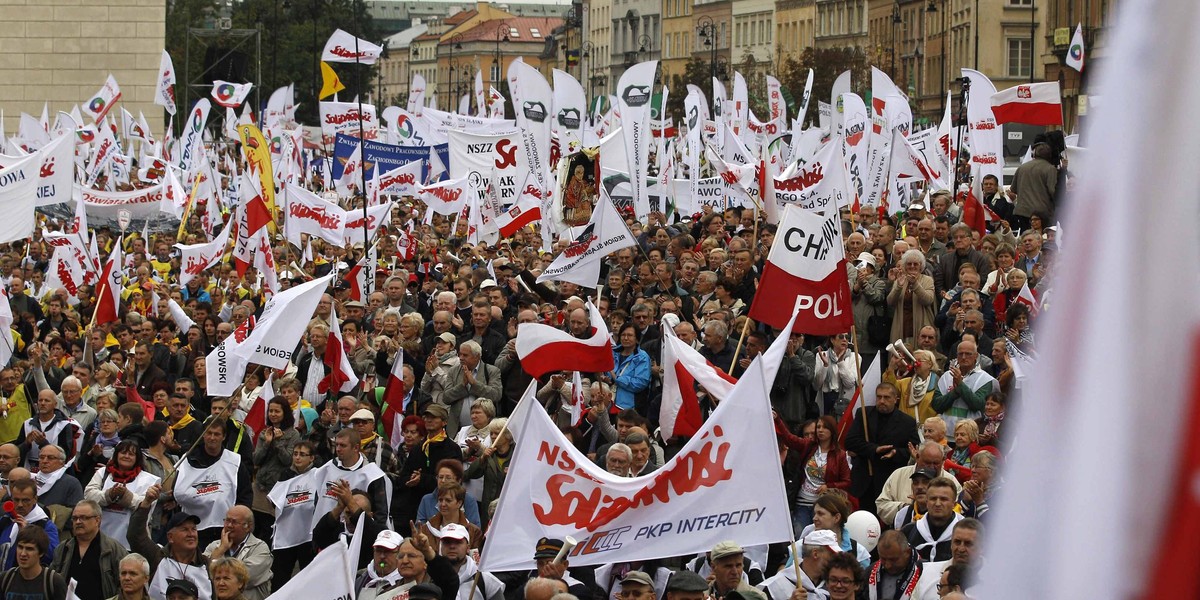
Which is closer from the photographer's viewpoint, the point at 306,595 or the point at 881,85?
the point at 306,595

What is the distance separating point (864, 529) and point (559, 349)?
212cm

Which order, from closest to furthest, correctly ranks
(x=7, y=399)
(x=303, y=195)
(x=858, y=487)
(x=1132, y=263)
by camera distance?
(x=1132, y=263)
(x=858, y=487)
(x=7, y=399)
(x=303, y=195)

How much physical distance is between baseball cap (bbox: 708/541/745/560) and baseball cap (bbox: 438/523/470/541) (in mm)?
1460

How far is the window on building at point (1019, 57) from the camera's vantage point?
2655 inches

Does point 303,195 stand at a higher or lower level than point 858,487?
higher

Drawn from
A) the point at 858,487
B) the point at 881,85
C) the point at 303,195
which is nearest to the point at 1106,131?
the point at 858,487

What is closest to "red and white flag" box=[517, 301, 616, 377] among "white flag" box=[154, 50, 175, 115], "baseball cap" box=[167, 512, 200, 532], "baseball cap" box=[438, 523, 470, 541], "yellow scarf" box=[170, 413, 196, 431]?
"baseball cap" box=[438, 523, 470, 541]

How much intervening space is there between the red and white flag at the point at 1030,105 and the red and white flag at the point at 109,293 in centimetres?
914

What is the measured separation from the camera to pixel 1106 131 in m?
2.25

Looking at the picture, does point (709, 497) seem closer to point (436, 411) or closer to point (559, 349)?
point (559, 349)

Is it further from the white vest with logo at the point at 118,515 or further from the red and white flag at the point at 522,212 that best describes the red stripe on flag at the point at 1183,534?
the red and white flag at the point at 522,212

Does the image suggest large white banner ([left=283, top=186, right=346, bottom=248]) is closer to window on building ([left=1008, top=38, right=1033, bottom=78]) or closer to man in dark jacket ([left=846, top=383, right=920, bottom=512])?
man in dark jacket ([left=846, top=383, right=920, bottom=512])

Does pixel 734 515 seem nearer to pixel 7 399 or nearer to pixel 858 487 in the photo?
pixel 858 487

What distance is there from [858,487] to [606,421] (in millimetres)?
1447
